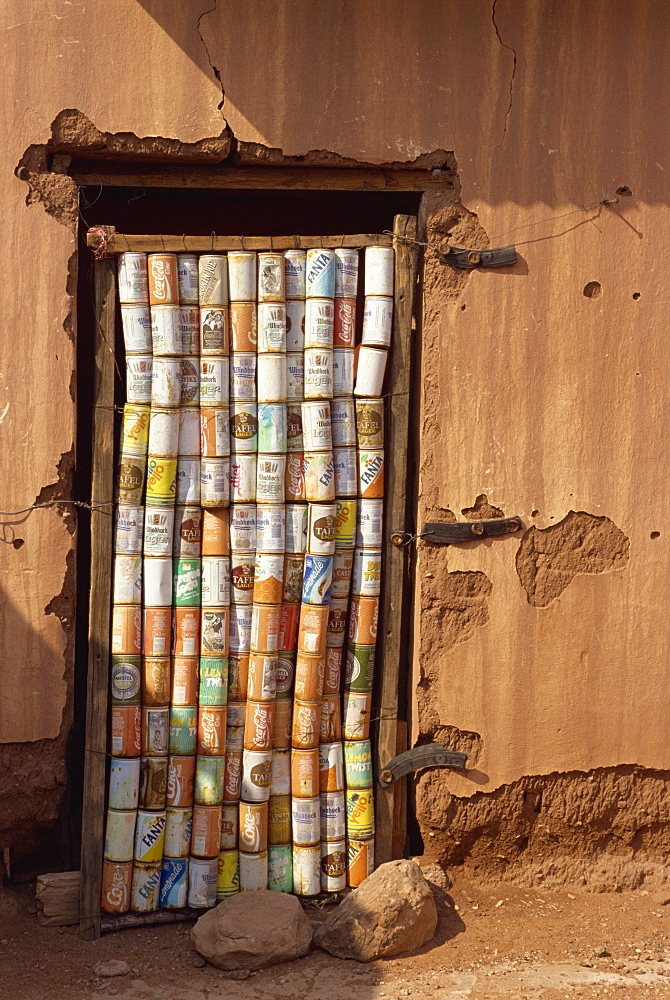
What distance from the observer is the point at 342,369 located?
11.3ft

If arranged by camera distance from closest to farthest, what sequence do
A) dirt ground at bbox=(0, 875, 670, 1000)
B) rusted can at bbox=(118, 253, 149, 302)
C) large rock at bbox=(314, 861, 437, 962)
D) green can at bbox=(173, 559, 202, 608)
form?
dirt ground at bbox=(0, 875, 670, 1000) → large rock at bbox=(314, 861, 437, 962) → rusted can at bbox=(118, 253, 149, 302) → green can at bbox=(173, 559, 202, 608)

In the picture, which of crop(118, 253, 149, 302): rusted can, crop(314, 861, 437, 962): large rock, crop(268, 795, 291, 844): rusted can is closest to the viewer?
crop(314, 861, 437, 962): large rock

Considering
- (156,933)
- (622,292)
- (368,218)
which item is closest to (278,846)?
(156,933)

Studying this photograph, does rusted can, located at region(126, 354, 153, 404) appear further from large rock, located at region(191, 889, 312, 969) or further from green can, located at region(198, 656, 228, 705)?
large rock, located at region(191, 889, 312, 969)

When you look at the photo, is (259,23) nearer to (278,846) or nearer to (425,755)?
(425,755)

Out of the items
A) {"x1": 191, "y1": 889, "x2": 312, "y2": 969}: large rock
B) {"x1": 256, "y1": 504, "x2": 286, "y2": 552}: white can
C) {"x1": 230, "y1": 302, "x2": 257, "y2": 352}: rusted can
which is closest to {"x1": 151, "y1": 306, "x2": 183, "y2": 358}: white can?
{"x1": 230, "y1": 302, "x2": 257, "y2": 352}: rusted can

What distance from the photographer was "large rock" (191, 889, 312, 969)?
3.10m

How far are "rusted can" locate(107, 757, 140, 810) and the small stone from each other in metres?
0.51

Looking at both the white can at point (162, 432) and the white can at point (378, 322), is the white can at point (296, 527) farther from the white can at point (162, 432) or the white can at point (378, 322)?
the white can at point (378, 322)

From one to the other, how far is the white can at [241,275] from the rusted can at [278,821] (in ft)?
6.23

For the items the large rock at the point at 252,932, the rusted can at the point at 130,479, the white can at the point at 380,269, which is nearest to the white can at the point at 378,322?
the white can at the point at 380,269

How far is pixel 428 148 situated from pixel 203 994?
3.04 m

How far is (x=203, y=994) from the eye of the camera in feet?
9.82

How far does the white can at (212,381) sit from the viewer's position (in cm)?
334
